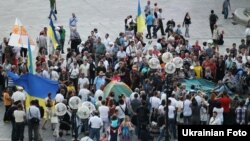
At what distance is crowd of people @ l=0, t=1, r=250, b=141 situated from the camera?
26422 mm

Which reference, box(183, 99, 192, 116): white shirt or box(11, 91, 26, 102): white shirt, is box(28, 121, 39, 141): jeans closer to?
box(11, 91, 26, 102): white shirt

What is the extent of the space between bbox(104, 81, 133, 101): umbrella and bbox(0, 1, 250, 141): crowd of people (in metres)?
0.32

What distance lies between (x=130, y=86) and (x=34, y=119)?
6036 millimetres

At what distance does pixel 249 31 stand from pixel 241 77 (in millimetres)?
6673

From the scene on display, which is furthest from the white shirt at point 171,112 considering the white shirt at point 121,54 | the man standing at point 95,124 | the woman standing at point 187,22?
the woman standing at point 187,22

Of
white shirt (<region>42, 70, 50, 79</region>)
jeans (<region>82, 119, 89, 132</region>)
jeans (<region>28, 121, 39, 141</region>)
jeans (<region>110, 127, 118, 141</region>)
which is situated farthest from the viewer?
white shirt (<region>42, 70, 50, 79</region>)

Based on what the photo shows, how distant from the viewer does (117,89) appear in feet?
93.8

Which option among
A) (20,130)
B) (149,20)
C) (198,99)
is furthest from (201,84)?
(149,20)

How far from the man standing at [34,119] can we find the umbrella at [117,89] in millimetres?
3188

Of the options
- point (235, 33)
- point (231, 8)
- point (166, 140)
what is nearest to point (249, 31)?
point (235, 33)

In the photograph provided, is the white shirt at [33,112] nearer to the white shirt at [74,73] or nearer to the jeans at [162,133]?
the jeans at [162,133]

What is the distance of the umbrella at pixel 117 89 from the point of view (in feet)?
93.3

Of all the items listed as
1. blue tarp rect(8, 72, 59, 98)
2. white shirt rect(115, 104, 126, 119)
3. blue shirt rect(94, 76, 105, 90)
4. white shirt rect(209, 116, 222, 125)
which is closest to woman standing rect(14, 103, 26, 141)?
blue tarp rect(8, 72, 59, 98)

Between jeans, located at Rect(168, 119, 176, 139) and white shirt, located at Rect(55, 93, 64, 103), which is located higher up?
white shirt, located at Rect(55, 93, 64, 103)
